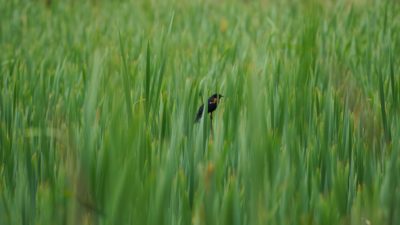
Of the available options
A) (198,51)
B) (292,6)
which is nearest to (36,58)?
(198,51)

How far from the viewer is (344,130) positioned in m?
1.25

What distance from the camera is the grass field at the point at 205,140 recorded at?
2.67ft

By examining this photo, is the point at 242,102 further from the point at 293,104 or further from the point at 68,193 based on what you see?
the point at 68,193

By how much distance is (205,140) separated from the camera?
123 centimetres

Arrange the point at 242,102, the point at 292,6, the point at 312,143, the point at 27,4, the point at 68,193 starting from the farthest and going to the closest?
the point at 27,4
the point at 292,6
the point at 242,102
the point at 312,143
the point at 68,193

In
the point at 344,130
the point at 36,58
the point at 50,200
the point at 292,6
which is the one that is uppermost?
the point at 292,6

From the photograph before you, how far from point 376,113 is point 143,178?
70 cm

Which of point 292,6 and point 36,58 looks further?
point 292,6

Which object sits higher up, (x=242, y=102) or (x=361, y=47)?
(x=361, y=47)

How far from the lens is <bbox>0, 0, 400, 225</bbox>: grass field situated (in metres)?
0.81

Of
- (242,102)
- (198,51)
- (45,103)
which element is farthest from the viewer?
→ (198,51)

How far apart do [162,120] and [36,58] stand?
48.4 inches

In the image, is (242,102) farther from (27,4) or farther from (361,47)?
(27,4)

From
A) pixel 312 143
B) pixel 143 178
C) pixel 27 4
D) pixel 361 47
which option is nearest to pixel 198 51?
pixel 361 47
